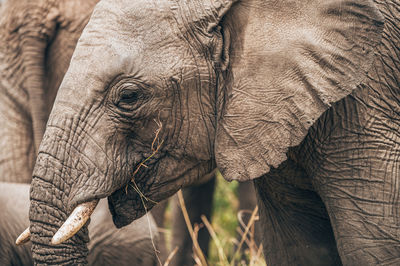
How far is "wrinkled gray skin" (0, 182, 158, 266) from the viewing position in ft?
13.9

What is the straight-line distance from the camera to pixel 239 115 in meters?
3.03

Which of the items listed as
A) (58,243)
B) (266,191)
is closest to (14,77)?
(266,191)

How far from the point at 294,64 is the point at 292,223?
93 centimetres

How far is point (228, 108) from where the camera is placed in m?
3.05

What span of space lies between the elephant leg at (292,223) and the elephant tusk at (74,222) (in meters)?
0.86

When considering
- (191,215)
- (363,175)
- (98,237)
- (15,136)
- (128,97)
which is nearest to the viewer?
(128,97)

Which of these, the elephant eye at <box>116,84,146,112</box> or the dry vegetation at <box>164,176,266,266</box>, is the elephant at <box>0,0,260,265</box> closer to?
the dry vegetation at <box>164,176,266,266</box>

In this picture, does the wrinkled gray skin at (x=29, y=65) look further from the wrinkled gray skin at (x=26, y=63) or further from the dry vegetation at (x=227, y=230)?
the dry vegetation at (x=227, y=230)

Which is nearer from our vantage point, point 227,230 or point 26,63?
point 26,63

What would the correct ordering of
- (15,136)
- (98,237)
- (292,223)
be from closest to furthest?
1. (292,223)
2. (98,237)
3. (15,136)

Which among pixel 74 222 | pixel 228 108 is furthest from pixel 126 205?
pixel 228 108

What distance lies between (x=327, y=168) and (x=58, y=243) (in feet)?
3.40

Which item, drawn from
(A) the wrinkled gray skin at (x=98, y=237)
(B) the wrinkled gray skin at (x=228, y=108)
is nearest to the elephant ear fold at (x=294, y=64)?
(B) the wrinkled gray skin at (x=228, y=108)

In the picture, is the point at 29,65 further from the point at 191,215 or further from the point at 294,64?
the point at 294,64
